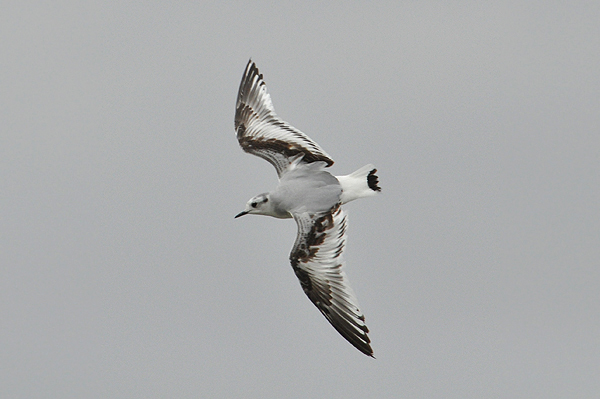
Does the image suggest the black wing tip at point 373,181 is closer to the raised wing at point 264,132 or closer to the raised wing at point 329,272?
the raised wing at point 264,132

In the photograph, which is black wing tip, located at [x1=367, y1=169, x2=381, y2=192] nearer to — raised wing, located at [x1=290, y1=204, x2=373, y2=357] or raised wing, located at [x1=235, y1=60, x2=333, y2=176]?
raised wing, located at [x1=235, y1=60, x2=333, y2=176]

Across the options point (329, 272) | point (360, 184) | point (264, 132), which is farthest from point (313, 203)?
point (264, 132)

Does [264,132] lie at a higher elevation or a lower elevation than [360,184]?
higher

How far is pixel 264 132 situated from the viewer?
69.1 feet

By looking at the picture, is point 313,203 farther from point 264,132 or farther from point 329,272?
point 264,132

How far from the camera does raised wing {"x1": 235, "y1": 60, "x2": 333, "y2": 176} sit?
19766 millimetres

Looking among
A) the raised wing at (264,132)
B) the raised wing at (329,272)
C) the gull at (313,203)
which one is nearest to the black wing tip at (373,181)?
the gull at (313,203)

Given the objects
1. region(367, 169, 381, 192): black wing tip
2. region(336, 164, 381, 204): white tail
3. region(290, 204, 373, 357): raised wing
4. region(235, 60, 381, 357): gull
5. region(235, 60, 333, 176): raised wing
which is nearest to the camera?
region(290, 204, 373, 357): raised wing

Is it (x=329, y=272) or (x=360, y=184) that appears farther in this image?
(x=360, y=184)

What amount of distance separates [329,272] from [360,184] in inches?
90.3

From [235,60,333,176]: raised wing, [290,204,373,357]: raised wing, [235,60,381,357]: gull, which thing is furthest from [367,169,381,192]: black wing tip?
[290,204,373,357]: raised wing

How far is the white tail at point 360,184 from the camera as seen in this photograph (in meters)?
19.2

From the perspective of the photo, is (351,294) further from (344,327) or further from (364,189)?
(364,189)

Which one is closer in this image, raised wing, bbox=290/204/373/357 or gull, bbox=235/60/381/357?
raised wing, bbox=290/204/373/357
